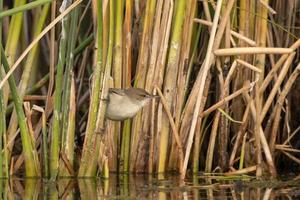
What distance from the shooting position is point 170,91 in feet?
20.1

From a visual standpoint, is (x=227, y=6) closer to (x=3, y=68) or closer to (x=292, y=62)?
(x=292, y=62)

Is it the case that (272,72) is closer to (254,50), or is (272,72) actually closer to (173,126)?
(254,50)

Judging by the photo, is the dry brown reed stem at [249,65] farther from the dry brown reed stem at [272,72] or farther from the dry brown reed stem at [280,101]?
the dry brown reed stem at [280,101]

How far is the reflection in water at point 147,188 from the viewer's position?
5.36 metres

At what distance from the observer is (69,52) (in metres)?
5.73

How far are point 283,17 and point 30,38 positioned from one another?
239cm

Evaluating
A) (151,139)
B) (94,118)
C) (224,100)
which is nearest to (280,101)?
(224,100)

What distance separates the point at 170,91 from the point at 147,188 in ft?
2.85

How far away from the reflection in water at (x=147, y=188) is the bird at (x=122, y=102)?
19.8 inches

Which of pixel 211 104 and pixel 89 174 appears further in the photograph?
pixel 211 104

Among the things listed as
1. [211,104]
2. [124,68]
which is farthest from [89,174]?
[211,104]

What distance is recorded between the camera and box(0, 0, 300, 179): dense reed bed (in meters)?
5.81

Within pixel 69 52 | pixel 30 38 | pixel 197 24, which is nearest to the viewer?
pixel 69 52

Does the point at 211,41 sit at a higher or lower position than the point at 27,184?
higher
